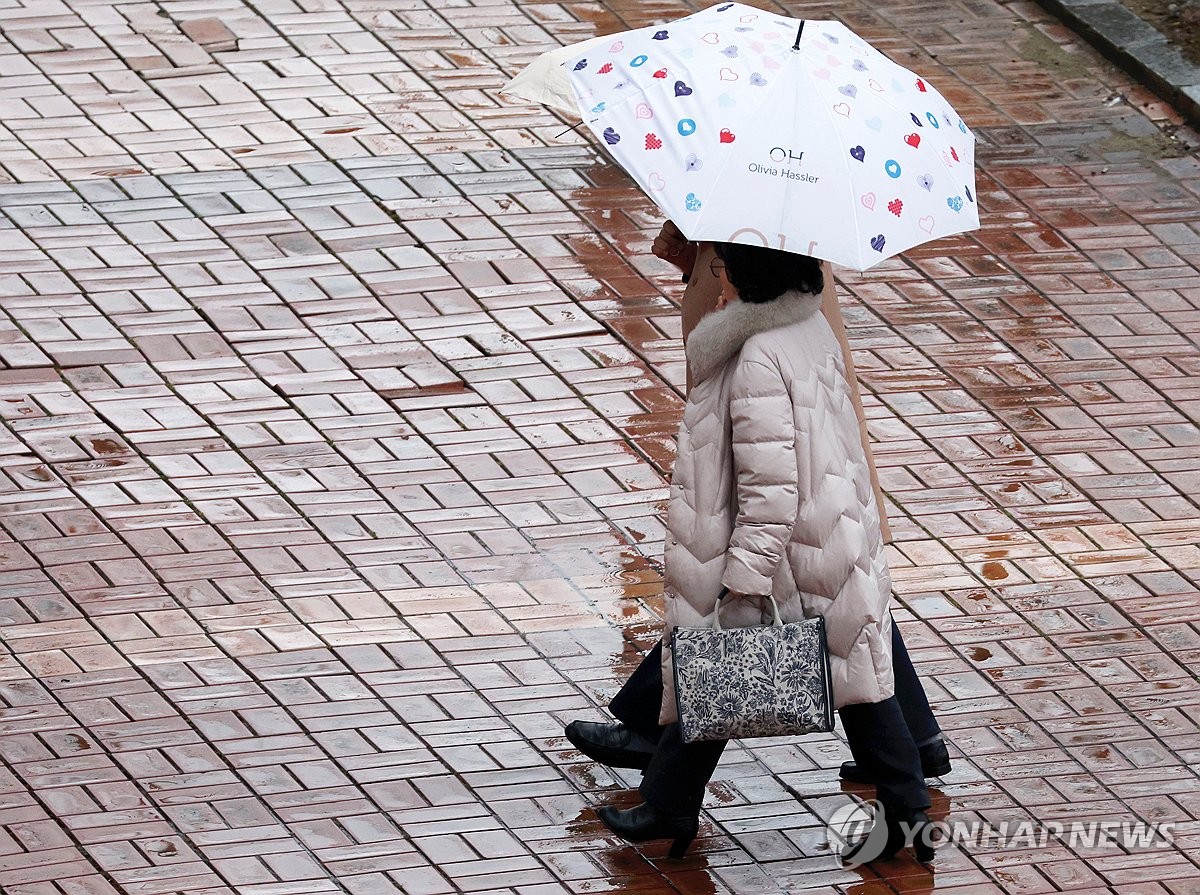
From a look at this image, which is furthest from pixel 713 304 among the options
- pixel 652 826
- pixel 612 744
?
pixel 652 826

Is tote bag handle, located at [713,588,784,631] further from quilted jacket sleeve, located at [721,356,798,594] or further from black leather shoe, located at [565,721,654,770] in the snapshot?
black leather shoe, located at [565,721,654,770]

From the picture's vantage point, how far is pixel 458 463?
7152 mm

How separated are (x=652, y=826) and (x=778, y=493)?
105 cm

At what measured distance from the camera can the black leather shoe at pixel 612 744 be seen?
5.64 meters

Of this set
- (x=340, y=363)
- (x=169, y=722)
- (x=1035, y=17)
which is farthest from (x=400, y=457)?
(x=1035, y=17)

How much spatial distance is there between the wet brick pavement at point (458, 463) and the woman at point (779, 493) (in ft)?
2.31

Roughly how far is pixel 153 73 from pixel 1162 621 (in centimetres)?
551

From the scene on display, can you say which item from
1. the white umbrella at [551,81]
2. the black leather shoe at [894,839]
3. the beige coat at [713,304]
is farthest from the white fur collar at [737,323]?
the black leather shoe at [894,839]

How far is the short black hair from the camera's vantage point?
194 inches

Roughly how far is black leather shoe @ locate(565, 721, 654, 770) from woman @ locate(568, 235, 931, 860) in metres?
0.39

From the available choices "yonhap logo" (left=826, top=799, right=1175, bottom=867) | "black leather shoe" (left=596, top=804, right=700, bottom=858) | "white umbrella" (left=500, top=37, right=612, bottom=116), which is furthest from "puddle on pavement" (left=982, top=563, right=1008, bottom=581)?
"white umbrella" (left=500, top=37, right=612, bottom=116)

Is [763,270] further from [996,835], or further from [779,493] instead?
[996,835]

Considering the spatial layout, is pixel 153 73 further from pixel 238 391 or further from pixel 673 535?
pixel 673 535

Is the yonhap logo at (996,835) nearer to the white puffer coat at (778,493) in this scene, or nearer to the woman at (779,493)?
the woman at (779,493)
